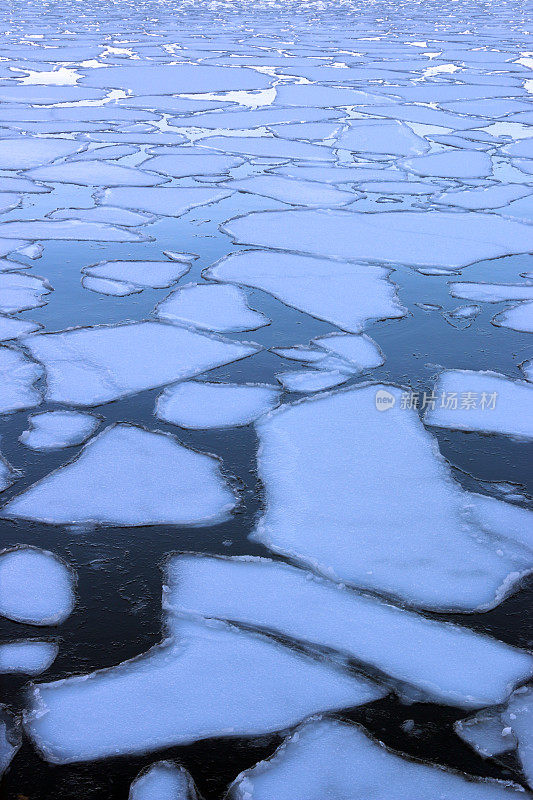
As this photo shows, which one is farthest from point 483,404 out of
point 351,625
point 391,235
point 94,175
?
point 94,175

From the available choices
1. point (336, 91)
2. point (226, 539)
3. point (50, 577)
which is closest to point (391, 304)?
point (226, 539)

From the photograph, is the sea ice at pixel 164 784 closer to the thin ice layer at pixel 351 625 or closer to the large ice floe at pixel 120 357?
the thin ice layer at pixel 351 625

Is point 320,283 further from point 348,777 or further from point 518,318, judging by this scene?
point 348,777

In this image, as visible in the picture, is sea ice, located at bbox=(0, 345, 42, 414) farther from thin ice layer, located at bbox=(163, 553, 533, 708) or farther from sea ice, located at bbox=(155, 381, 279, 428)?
thin ice layer, located at bbox=(163, 553, 533, 708)

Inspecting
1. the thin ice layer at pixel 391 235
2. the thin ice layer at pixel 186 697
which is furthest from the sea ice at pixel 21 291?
the thin ice layer at pixel 186 697

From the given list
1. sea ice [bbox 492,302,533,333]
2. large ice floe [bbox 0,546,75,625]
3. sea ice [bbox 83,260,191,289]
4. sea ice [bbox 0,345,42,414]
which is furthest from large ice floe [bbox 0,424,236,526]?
sea ice [bbox 492,302,533,333]

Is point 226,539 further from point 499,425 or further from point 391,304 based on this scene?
point 391,304
